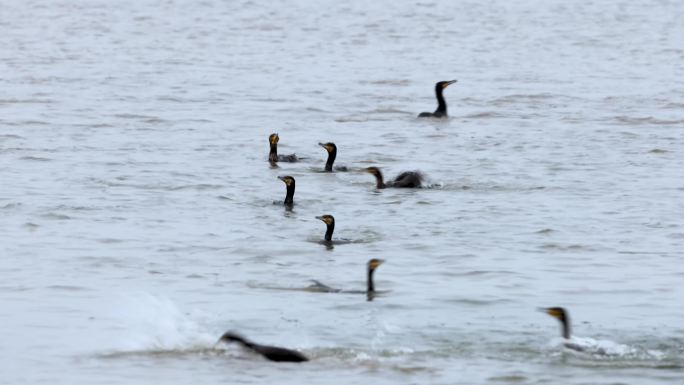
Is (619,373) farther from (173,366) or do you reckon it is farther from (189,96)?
(189,96)

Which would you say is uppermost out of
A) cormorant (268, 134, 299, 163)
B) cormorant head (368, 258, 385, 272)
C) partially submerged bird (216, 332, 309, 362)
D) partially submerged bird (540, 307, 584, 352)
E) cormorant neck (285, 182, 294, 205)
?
cormorant (268, 134, 299, 163)

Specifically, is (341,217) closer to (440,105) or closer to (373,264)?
(373,264)

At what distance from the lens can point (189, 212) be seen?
20.2 metres

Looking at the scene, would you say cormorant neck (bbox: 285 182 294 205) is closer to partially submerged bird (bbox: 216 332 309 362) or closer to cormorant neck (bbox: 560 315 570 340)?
cormorant neck (bbox: 560 315 570 340)

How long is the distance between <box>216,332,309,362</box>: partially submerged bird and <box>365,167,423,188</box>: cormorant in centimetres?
952

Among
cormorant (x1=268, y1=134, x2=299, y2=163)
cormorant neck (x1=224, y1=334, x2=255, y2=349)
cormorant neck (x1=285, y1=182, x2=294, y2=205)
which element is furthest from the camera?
cormorant (x1=268, y1=134, x2=299, y2=163)

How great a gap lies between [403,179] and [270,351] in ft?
32.7

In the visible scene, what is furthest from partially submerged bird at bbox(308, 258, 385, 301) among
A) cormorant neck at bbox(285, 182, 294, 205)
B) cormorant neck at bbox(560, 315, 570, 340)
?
cormorant neck at bbox(285, 182, 294, 205)

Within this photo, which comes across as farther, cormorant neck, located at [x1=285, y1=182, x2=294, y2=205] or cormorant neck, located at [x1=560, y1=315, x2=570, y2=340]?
cormorant neck, located at [x1=285, y1=182, x2=294, y2=205]

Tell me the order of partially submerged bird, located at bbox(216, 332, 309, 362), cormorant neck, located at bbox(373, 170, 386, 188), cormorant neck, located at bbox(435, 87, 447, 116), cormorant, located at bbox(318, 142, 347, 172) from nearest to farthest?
partially submerged bird, located at bbox(216, 332, 309, 362)
cormorant neck, located at bbox(373, 170, 386, 188)
cormorant, located at bbox(318, 142, 347, 172)
cormorant neck, located at bbox(435, 87, 447, 116)

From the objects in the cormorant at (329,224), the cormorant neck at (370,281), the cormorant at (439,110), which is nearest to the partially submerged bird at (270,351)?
the cormorant neck at (370,281)

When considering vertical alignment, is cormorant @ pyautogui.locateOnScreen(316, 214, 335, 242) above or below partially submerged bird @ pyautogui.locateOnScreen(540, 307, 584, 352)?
above

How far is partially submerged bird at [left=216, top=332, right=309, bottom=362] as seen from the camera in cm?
1279

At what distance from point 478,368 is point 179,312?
3.07 meters
